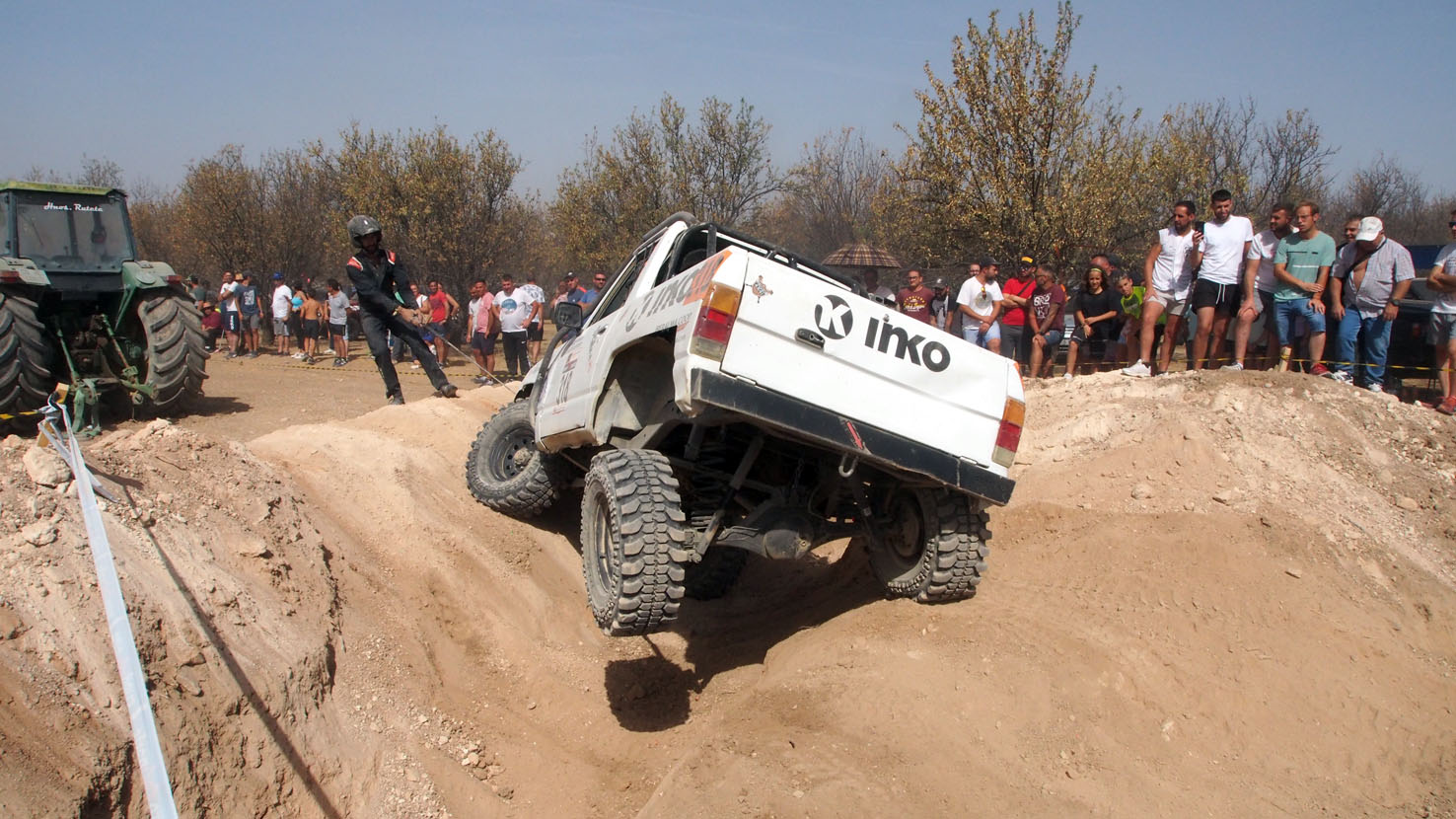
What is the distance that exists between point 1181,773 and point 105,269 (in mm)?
11571

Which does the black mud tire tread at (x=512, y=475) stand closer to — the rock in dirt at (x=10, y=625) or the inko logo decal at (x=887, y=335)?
the inko logo decal at (x=887, y=335)

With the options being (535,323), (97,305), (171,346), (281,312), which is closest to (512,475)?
(171,346)

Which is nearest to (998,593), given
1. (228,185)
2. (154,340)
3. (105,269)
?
(154,340)

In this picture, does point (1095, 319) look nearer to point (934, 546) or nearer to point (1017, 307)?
point (1017, 307)

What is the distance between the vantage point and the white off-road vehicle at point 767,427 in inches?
158

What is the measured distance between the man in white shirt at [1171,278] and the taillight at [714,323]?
5.56 meters

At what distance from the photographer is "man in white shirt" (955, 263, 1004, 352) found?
10328mm

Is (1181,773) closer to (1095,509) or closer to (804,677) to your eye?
(804,677)

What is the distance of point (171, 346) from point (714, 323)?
8.75 meters

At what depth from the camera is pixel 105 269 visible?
1042cm

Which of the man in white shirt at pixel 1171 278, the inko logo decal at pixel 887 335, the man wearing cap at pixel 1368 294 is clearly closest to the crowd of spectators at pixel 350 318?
the man in white shirt at pixel 1171 278

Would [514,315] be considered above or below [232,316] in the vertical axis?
above

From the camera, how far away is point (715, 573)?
22.0 ft

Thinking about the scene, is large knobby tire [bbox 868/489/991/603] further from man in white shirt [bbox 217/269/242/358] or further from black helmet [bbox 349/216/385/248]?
man in white shirt [bbox 217/269/242/358]
